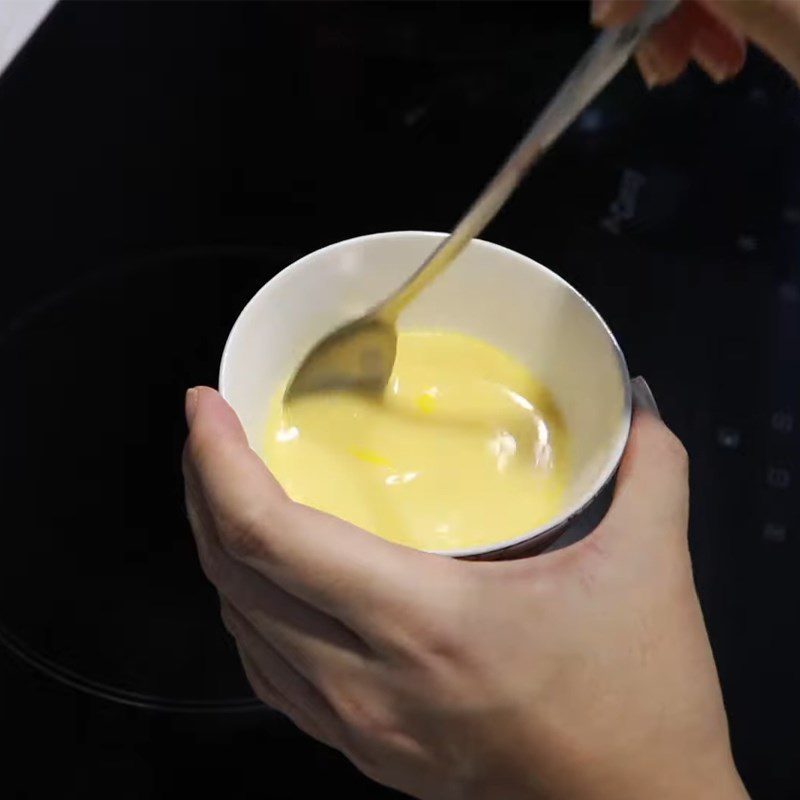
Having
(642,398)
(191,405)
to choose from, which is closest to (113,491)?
(191,405)

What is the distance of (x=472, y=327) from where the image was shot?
554 mm

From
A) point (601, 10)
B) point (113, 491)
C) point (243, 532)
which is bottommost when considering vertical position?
point (113, 491)

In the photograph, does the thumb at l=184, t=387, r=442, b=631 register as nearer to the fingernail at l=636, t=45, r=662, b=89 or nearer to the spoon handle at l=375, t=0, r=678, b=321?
the spoon handle at l=375, t=0, r=678, b=321

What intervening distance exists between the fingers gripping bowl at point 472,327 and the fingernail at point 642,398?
0.01 metres

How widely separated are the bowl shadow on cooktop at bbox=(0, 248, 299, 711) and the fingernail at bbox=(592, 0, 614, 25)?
27 centimetres

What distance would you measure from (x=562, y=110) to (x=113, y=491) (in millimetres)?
309

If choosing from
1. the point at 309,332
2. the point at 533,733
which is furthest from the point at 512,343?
the point at 533,733

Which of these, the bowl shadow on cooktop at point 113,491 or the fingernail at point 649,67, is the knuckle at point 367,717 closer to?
the bowl shadow on cooktop at point 113,491

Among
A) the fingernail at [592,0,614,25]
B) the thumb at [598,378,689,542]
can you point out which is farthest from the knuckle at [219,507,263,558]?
the fingernail at [592,0,614,25]

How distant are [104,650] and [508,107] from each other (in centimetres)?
46

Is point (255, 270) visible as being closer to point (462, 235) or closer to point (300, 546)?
point (462, 235)

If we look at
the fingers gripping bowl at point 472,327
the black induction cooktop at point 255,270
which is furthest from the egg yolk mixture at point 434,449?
the black induction cooktop at point 255,270

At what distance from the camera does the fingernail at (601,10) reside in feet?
1.54

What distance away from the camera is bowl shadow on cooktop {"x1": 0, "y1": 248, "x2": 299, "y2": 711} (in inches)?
20.8
